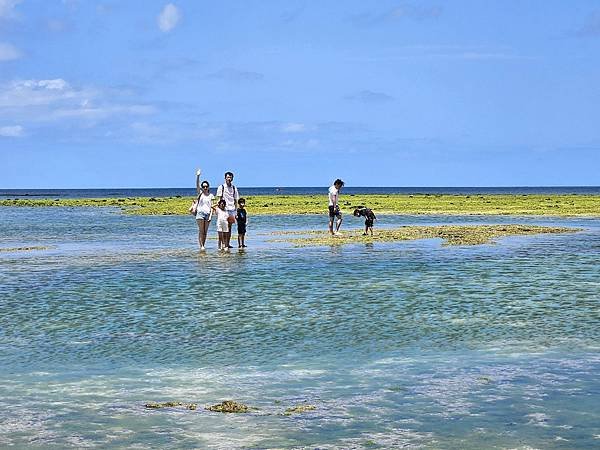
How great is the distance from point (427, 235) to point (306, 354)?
91.6ft

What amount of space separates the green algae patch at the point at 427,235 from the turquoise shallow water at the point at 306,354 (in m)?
10.1

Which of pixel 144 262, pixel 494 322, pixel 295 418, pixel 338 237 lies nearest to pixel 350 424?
pixel 295 418

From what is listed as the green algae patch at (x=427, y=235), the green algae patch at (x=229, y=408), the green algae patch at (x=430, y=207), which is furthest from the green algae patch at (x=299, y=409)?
the green algae patch at (x=430, y=207)

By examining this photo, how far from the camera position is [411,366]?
1220cm

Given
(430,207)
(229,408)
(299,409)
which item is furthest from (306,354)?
(430,207)

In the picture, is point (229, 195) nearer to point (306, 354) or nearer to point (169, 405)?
point (306, 354)

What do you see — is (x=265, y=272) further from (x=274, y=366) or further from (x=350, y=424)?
(x=350, y=424)

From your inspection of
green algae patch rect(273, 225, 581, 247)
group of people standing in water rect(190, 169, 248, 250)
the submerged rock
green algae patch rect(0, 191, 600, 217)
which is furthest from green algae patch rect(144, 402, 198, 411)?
green algae patch rect(0, 191, 600, 217)

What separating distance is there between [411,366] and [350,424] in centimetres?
302

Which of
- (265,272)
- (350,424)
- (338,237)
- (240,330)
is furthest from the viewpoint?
(338,237)

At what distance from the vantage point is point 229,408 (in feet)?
32.6

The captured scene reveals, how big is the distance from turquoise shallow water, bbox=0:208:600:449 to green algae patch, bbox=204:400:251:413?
147mm

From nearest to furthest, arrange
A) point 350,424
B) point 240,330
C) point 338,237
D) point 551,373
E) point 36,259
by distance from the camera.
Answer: point 350,424 < point 551,373 < point 240,330 < point 36,259 < point 338,237

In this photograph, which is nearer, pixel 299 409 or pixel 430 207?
pixel 299 409
